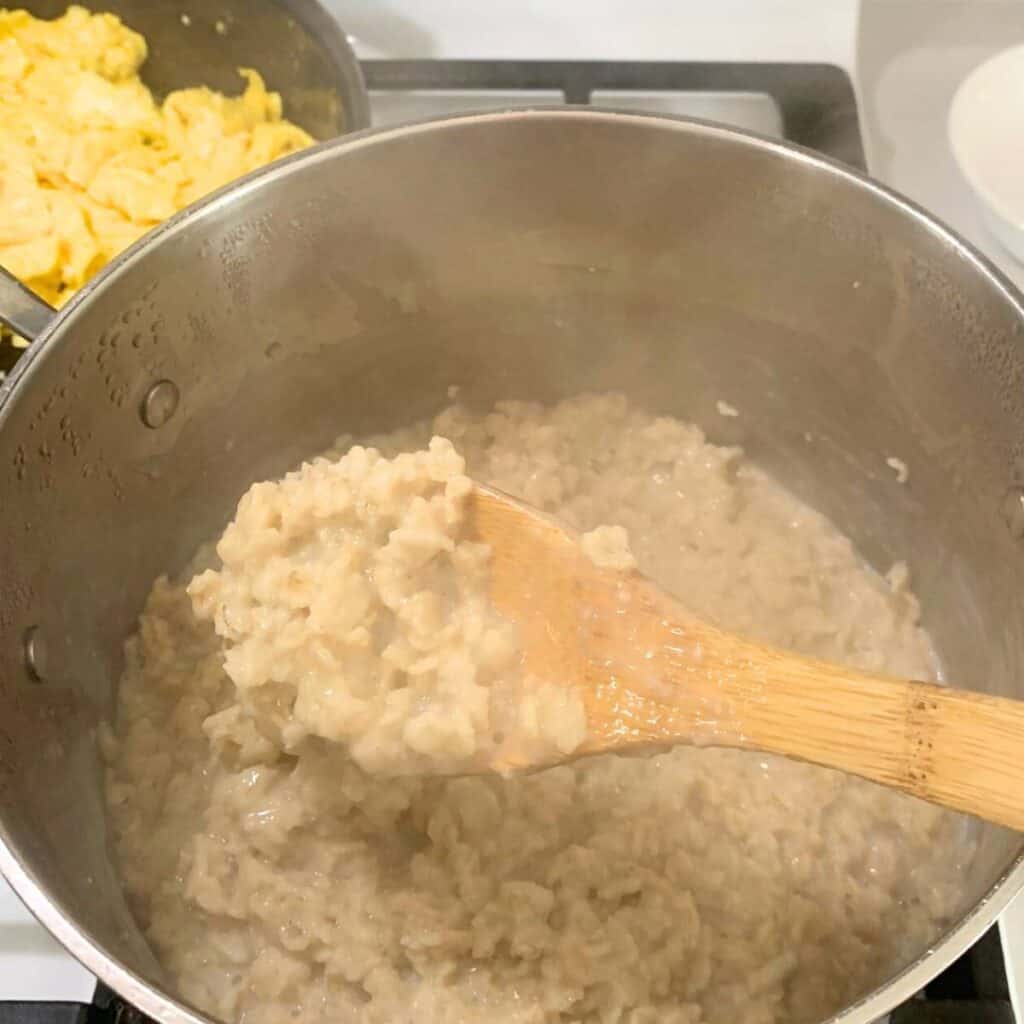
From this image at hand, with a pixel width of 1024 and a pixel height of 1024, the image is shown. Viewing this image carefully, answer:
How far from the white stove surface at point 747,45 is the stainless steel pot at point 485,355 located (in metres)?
0.45

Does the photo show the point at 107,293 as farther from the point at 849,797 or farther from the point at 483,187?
the point at 849,797

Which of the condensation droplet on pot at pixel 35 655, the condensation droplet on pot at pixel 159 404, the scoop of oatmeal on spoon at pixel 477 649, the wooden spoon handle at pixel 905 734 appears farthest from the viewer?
the condensation droplet on pot at pixel 159 404

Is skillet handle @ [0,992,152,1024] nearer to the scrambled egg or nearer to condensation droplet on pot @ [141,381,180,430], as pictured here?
condensation droplet on pot @ [141,381,180,430]

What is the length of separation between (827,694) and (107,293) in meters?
0.82

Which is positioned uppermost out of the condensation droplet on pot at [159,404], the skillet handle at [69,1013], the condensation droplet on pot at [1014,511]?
the condensation droplet on pot at [1014,511]

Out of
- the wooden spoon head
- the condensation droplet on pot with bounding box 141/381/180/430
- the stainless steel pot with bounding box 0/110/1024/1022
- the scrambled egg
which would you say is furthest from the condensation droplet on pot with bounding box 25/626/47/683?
the scrambled egg

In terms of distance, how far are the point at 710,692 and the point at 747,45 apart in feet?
4.19

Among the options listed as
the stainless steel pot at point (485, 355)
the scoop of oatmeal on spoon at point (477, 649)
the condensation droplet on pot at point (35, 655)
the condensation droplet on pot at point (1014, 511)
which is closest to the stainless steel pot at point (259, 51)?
the stainless steel pot at point (485, 355)

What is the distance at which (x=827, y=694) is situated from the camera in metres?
0.93

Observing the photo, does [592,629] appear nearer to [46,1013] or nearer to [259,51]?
[46,1013]

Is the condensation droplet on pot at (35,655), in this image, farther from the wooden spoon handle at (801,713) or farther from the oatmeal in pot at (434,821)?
the wooden spoon handle at (801,713)

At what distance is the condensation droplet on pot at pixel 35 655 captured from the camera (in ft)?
3.74

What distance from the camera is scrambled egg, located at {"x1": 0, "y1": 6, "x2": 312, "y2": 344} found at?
1666mm

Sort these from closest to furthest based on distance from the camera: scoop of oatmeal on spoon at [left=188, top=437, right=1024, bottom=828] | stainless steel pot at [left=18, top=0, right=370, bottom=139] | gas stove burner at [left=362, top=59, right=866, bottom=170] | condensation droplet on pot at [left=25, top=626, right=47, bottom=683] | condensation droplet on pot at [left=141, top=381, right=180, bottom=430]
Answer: scoop of oatmeal on spoon at [left=188, top=437, right=1024, bottom=828] → condensation droplet on pot at [left=25, top=626, right=47, bottom=683] → condensation droplet on pot at [left=141, top=381, right=180, bottom=430] → stainless steel pot at [left=18, top=0, right=370, bottom=139] → gas stove burner at [left=362, top=59, right=866, bottom=170]
